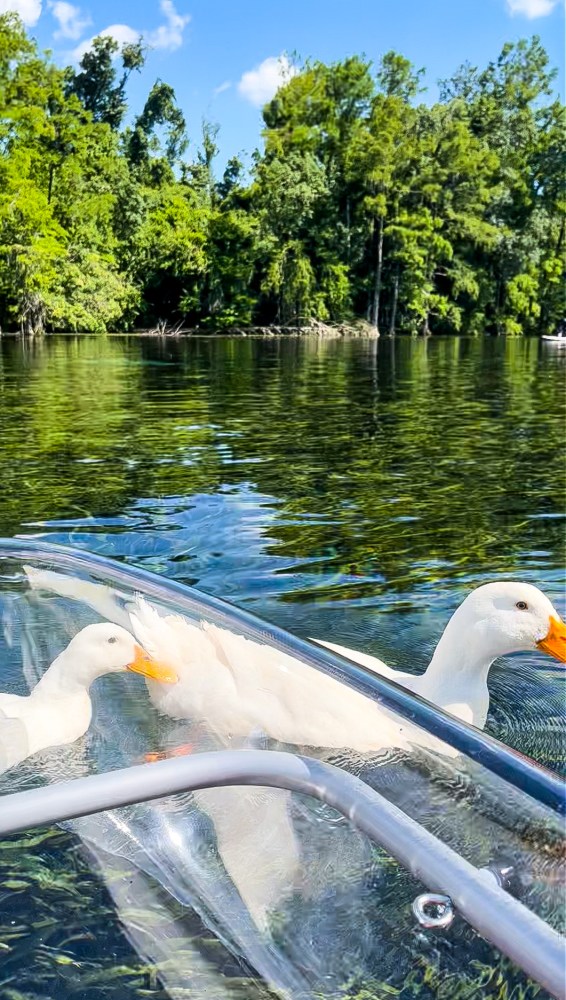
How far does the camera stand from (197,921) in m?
1.66

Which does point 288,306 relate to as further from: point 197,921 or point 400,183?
point 197,921

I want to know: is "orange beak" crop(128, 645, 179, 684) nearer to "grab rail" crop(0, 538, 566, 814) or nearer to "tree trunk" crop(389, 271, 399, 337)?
"grab rail" crop(0, 538, 566, 814)

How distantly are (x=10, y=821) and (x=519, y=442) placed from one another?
955 cm

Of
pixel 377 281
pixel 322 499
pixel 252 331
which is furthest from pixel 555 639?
pixel 377 281

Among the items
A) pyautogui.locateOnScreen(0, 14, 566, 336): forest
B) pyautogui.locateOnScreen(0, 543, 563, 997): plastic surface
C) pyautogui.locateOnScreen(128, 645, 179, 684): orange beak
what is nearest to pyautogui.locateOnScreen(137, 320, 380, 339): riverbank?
pyautogui.locateOnScreen(0, 14, 566, 336): forest

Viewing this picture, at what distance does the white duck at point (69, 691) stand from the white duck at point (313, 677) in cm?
5

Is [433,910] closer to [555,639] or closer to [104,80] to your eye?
[555,639]

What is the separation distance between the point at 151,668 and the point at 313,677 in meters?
0.53

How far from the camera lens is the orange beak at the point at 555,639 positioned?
2789mm

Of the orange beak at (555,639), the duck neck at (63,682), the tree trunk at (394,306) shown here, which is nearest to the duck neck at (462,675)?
the orange beak at (555,639)

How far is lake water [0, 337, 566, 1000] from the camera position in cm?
188

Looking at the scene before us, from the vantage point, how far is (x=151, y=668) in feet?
6.84

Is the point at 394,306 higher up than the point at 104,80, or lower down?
lower down

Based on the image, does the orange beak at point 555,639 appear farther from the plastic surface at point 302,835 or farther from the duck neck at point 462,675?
the plastic surface at point 302,835
